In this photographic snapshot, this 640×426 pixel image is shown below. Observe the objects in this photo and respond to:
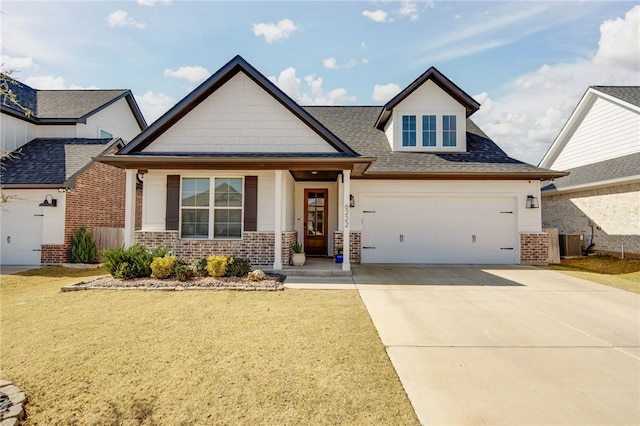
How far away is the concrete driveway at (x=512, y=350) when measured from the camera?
9.81ft

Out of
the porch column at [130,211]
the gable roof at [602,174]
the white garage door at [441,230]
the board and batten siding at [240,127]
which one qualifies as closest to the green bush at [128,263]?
the porch column at [130,211]

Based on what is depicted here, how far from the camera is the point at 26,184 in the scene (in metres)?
11.4

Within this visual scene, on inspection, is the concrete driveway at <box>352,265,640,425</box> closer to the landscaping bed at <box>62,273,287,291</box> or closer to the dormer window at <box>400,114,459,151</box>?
the landscaping bed at <box>62,273,287,291</box>

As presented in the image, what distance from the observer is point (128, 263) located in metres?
8.20

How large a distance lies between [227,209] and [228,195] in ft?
1.42

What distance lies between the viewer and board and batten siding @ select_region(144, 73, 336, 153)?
33.3ft

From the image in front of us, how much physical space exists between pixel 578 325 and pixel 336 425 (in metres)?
4.70

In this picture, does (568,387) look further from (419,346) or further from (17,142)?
(17,142)

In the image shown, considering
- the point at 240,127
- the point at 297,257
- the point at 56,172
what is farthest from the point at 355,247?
the point at 56,172

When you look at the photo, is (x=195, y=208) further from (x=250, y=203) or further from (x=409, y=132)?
(x=409, y=132)

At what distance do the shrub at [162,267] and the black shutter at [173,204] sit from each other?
2.09m

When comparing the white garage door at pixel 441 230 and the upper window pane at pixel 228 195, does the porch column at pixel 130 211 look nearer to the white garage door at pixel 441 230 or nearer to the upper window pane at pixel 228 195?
the upper window pane at pixel 228 195

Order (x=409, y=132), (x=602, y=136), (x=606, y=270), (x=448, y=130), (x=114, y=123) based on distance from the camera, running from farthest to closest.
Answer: (x=114, y=123) < (x=602, y=136) < (x=409, y=132) < (x=448, y=130) < (x=606, y=270)

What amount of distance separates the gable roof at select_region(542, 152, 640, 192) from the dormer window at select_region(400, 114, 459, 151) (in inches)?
232
